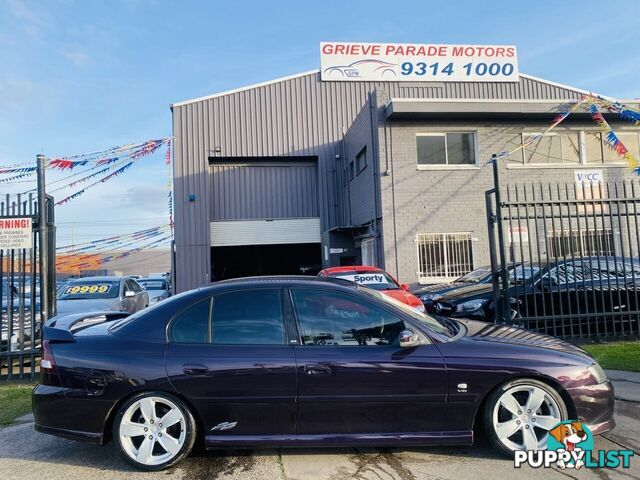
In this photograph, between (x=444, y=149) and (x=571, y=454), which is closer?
(x=571, y=454)

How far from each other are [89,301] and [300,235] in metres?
11.7

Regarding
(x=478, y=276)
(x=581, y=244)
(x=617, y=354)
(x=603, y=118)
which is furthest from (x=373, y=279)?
(x=603, y=118)

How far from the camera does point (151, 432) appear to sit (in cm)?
355

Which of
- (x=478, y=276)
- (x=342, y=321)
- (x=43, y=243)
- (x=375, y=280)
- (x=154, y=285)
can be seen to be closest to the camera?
(x=342, y=321)

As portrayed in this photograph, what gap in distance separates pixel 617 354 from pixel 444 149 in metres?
8.54

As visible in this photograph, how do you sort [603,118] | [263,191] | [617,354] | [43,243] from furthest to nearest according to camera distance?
[263,191] → [603,118] → [617,354] → [43,243]

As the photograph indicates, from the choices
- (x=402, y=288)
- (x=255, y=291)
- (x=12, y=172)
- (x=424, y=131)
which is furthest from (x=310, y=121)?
(x=255, y=291)

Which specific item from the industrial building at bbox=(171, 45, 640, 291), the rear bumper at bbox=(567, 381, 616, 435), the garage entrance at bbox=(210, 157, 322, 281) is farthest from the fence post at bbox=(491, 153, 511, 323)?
the garage entrance at bbox=(210, 157, 322, 281)

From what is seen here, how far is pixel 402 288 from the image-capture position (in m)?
9.52

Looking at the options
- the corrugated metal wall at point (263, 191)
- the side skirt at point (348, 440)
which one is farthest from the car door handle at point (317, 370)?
the corrugated metal wall at point (263, 191)

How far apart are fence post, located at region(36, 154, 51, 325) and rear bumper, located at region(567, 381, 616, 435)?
6645mm

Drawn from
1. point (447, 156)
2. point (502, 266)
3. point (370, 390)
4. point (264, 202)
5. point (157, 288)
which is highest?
point (447, 156)

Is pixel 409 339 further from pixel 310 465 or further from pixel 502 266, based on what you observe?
pixel 502 266

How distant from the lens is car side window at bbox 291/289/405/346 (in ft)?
11.9
